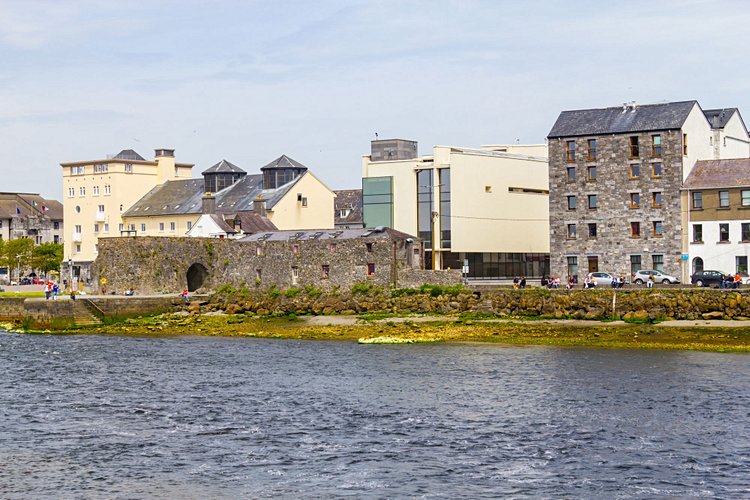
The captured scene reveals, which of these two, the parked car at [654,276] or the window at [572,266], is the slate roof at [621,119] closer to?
the window at [572,266]

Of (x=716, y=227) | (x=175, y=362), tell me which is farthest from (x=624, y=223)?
(x=175, y=362)

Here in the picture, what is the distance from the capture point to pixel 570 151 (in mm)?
94000

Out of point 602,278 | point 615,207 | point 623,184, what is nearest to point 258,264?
point 602,278

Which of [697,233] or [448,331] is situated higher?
[697,233]

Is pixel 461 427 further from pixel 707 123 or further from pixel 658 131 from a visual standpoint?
pixel 707 123

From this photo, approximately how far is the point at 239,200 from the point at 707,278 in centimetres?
5535

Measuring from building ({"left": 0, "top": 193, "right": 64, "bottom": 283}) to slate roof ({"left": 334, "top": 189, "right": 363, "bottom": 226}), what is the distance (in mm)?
51862

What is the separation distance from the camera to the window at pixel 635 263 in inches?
3544

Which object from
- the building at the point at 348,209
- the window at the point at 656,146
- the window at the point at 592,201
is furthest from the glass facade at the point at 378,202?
the window at the point at 656,146

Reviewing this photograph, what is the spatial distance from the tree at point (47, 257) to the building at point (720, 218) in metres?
90.2

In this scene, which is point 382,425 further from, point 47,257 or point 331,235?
point 47,257

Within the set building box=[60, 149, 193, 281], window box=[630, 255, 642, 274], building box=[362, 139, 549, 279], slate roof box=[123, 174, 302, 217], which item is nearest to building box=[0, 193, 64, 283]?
building box=[60, 149, 193, 281]

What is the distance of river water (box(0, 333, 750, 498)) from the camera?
2748cm

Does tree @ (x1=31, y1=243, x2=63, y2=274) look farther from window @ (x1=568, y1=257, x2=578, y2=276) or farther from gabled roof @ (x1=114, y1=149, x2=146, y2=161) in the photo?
window @ (x1=568, y1=257, x2=578, y2=276)
